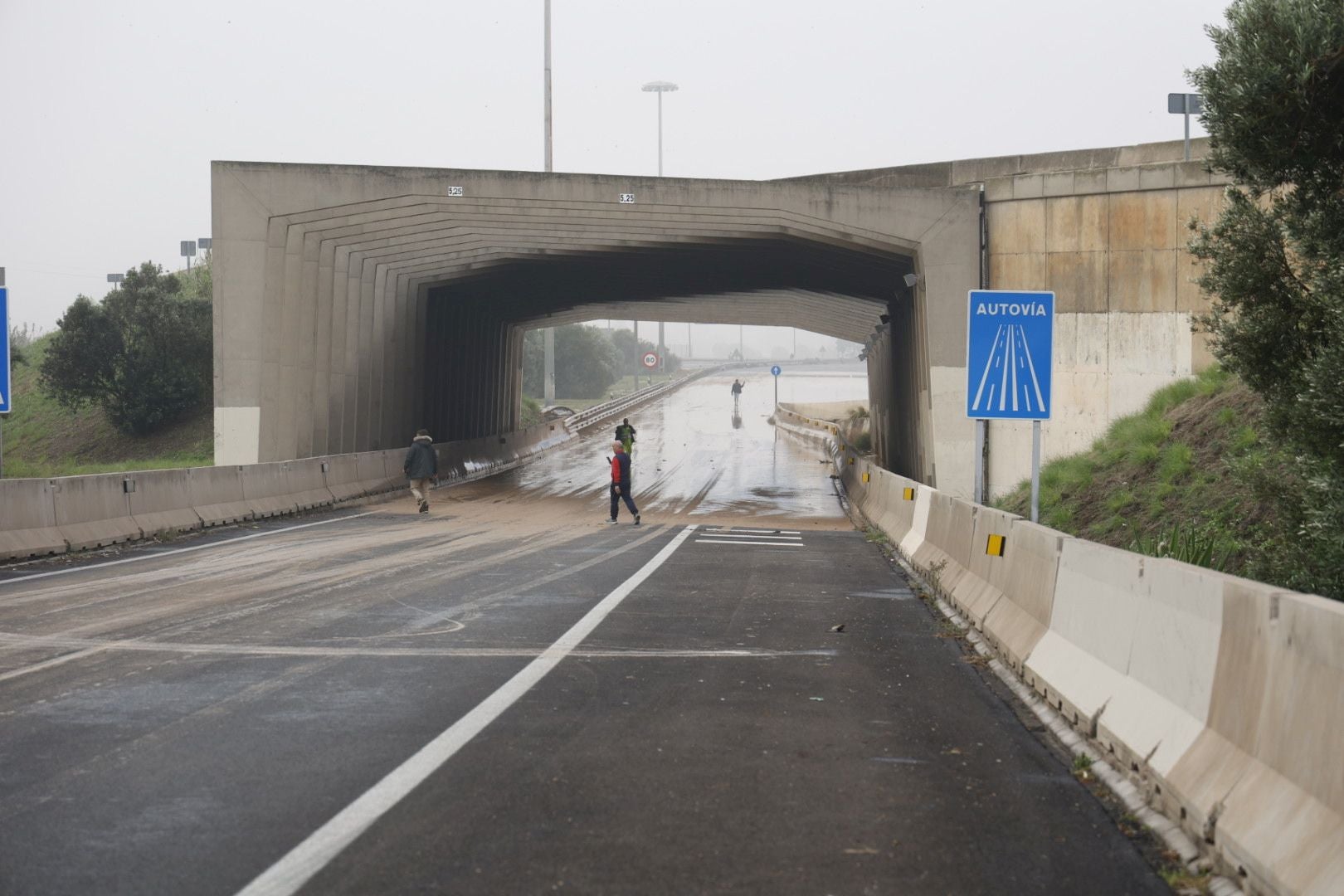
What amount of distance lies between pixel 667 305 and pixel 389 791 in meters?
49.2

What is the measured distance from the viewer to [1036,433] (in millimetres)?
13547

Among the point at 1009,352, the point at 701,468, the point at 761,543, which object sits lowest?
the point at 761,543

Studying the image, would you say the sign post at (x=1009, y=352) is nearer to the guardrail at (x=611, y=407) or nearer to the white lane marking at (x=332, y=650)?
the white lane marking at (x=332, y=650)

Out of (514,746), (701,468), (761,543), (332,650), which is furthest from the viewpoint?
(701,468)

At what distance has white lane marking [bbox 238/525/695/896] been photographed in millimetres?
5047

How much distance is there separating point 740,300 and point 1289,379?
4095cm

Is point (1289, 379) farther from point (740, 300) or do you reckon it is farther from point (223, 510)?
point (740, 300)

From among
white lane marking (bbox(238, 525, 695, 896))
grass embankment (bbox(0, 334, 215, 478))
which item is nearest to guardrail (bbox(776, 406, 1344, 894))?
white lane marking (bbox(238, 525, 695, 896))

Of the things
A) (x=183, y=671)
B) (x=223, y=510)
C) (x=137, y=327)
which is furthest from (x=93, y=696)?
(x=137, y=327)

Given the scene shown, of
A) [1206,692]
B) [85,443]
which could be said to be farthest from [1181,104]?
[85,443]

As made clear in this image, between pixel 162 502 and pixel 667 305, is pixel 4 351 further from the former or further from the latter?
pixel 667 305

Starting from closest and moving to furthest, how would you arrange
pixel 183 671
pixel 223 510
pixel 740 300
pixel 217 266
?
1. pixel 183 671
2. pixel 223 510
3. pixel 217 266
4. pixel 740 300

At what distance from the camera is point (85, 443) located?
5809 cm

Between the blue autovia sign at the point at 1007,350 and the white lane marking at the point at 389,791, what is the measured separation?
530cm
